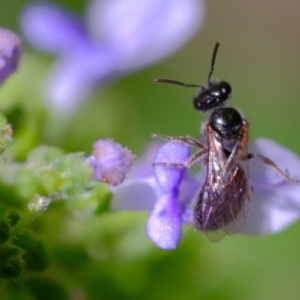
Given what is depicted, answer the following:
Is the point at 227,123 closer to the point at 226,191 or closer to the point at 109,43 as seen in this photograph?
the point at 226,191

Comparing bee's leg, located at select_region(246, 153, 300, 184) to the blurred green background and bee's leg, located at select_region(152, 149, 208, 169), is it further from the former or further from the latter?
the blurred green background

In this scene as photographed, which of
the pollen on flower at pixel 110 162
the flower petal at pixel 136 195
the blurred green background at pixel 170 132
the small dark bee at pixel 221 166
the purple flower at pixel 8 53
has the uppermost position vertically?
the purple flower at pixel 8 53

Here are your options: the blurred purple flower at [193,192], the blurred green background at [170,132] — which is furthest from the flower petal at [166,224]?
the blurred green background at [170,132]

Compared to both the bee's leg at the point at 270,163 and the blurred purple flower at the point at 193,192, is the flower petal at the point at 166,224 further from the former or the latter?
the bee's leg at the point at 270,163

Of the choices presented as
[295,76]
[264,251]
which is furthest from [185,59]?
[264,251]

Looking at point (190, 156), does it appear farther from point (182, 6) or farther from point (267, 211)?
point (182, 6)

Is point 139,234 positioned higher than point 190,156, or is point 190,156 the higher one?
point 190,156
